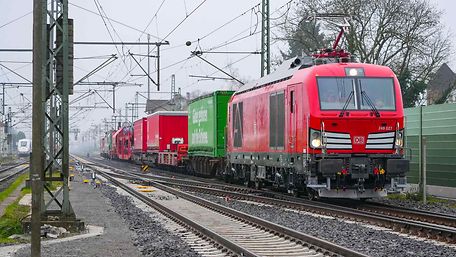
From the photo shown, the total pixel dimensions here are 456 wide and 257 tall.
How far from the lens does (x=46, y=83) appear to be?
1371 cm

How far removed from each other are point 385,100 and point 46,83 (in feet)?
27.2

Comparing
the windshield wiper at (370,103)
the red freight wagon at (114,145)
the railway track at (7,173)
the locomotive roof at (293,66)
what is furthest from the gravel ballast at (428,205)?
the red freight wagon at (114,145)

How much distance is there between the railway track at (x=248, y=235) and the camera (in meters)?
10.3

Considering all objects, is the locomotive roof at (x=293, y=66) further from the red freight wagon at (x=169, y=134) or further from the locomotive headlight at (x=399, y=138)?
the red freight wagon at (x=169, y=134)

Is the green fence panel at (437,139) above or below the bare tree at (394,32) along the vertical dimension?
below

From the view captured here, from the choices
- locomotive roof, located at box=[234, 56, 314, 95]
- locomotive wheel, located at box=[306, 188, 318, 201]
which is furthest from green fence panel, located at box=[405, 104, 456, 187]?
locomotive roof, located at box=[234, 56, 314, 95]

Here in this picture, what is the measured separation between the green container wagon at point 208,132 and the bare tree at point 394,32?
409 inches

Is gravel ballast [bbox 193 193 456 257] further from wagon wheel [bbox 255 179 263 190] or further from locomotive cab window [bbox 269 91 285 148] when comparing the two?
wagon wheel [bbox 255 179 263 190]

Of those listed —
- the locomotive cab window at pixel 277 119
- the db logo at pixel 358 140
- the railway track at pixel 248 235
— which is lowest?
the railway track at pixel 248 235

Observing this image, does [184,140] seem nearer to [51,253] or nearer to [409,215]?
[409,215]

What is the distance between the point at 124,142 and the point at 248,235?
57354mm

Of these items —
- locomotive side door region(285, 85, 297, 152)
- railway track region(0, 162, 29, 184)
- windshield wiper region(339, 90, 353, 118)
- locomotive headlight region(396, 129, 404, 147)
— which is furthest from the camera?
railway track region(0, 162, 29, 184)

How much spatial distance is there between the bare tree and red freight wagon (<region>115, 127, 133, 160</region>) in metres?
28.7

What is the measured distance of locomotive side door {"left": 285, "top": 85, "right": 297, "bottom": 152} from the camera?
17484 millimetres
